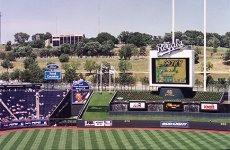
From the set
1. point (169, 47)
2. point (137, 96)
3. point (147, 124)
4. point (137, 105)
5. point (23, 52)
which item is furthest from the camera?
point (23, 52)

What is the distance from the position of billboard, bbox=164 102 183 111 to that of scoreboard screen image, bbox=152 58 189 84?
11.1 ft

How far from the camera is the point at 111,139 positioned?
5384cm

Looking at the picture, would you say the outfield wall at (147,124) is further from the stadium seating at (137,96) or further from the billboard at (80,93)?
the billboard at (80,93)

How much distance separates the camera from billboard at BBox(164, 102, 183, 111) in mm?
68062

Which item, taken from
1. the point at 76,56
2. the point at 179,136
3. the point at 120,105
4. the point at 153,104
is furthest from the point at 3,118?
the point at 76,56

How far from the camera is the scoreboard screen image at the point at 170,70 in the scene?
225ft

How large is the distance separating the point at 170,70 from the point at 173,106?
5647 mm

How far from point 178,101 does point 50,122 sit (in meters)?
19.8

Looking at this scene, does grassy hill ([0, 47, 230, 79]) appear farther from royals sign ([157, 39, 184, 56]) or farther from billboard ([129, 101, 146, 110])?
billboard ([129, 101, 146, 110])

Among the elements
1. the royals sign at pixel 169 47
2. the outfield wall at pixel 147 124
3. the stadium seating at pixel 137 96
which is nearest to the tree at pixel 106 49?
the stadium seating at pixel 137 96

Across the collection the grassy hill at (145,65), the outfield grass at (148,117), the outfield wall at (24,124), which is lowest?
the outfield wall at (24,124)

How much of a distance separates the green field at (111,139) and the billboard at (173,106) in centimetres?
837

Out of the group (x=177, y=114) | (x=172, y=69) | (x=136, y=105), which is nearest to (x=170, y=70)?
(x=172, y=69)

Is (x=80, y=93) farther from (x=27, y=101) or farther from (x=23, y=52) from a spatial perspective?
(x=23, y=52)
